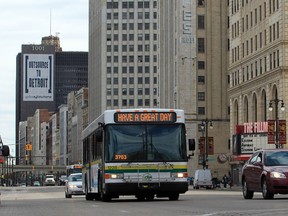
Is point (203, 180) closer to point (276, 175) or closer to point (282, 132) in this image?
point (282, 132)

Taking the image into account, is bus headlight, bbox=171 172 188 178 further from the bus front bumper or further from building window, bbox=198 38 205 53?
building window, bbox=198 38 205 53

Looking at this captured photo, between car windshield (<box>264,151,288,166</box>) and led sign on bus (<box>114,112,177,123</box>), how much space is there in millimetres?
4316

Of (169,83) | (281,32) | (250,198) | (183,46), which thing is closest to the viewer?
(250,198)

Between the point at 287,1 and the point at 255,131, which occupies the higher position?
the point at 287,1

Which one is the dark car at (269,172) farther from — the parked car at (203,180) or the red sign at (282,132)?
the parked car at (203,180)

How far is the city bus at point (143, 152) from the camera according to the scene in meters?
34.0

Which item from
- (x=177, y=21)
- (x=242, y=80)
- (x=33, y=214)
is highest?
(x=177, y=21)

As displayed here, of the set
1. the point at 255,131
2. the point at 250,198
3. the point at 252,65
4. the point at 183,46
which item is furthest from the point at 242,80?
the point at 250,198

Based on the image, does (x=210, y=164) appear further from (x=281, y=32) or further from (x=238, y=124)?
(x=281, y=32)

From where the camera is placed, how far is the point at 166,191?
112 ft

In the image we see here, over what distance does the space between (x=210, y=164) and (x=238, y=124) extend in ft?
101

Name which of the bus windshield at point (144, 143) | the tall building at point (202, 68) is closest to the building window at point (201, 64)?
the tall building at point (202, 68)

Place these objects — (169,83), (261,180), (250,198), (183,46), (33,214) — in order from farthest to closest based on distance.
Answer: (169,83) → (183,46) → (250,198) → (261,180) → (33,214)

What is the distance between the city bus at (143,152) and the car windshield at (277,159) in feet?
10.8
